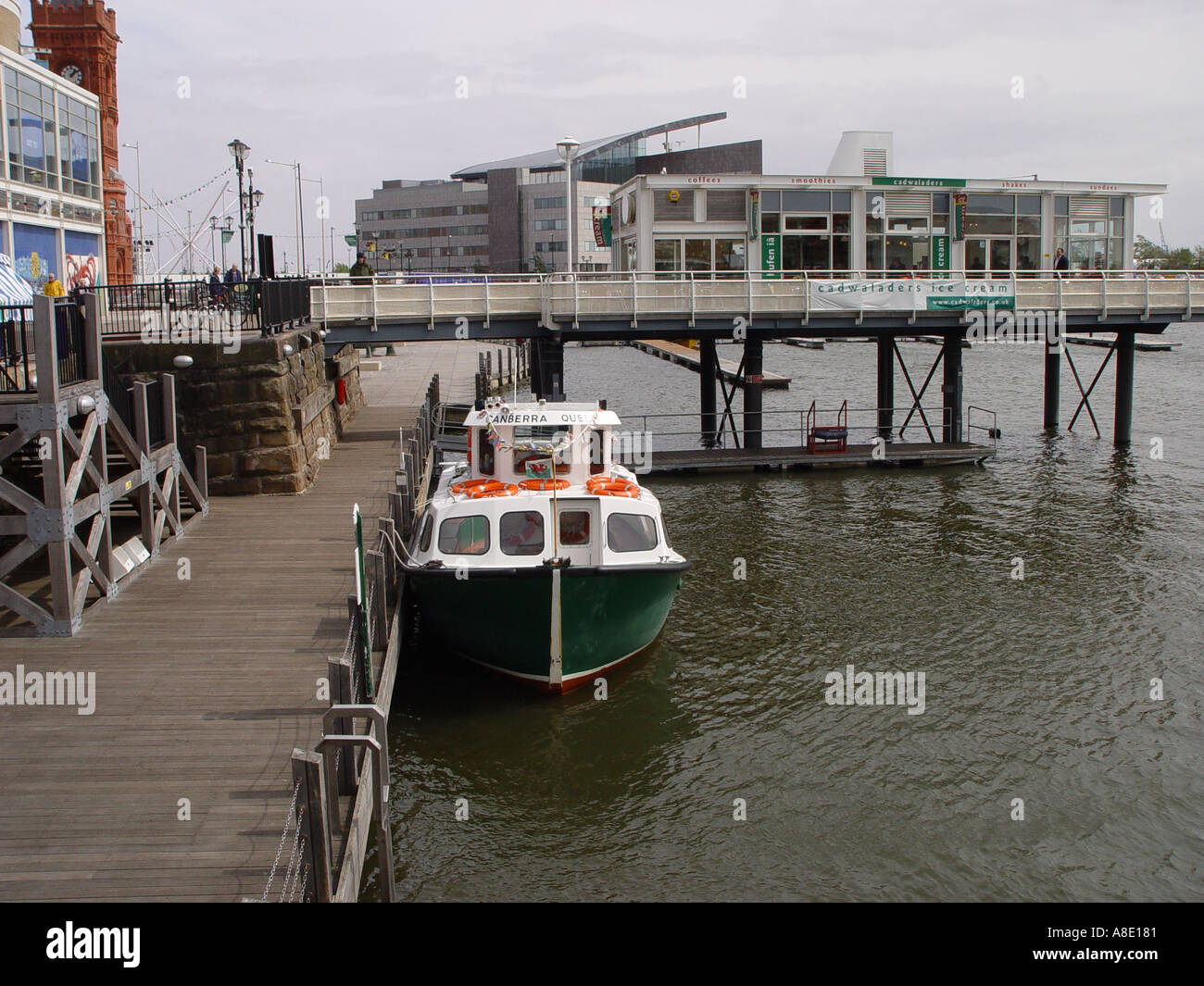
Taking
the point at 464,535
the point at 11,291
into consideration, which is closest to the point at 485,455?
the point at 464,535

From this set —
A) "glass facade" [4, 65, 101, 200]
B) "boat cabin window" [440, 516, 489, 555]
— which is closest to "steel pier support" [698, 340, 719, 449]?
"glass facade" [4, 65, 101, 200]

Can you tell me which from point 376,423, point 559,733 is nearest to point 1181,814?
point 559,733

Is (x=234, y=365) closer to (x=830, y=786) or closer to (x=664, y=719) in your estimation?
(x=664, y=719)

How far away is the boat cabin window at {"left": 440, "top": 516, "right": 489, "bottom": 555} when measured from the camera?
53.5 ft

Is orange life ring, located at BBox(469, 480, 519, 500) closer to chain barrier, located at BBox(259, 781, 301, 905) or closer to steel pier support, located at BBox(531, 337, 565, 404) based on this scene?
chain barrier, located at BBox(259, 781, 301, 905)

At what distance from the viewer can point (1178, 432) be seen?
135ft

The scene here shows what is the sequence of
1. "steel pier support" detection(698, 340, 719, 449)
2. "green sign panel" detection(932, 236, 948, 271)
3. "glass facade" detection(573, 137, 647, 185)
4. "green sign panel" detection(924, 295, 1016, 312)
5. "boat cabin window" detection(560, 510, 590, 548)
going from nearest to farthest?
"boat cabin window" detection(560, 510, 590, 548), "green sign panel" detection(924, 295, 1016, 312), "green sign panel" detection(932, 236, 948, 271), "steel pier support" detection(698, 340, 719, 449), "glass facade" detection(573, 137, 647, 185)

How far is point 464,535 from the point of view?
53.9ft

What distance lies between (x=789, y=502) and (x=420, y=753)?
16286mm

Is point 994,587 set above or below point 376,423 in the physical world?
below

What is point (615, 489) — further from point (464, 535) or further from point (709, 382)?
point (709, 382)

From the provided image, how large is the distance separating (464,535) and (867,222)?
74.5 ft

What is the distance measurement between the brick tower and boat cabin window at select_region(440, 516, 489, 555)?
2736 inches

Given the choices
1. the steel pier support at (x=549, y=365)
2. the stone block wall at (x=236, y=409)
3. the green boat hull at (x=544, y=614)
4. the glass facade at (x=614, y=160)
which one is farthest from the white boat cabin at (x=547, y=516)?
the glass facade at (x=614, y=160)
